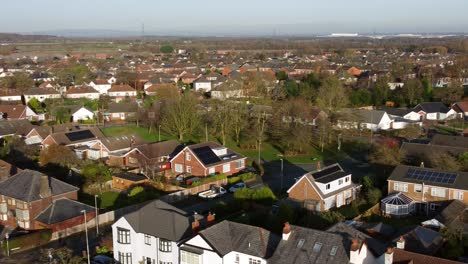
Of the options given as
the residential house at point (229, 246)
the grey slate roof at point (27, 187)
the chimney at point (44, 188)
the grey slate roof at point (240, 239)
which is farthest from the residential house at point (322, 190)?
the chimney at point (44, 188)

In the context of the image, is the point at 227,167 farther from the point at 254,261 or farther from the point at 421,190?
the point at 254,261

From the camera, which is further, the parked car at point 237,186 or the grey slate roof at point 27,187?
the parked car at point 237,186

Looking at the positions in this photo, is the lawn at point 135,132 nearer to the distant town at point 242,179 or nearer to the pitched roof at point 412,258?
the distant town at point 242,179

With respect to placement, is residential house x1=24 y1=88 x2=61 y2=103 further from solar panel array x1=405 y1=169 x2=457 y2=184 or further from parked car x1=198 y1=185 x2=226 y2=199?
solar panel array x1=405 y1=169 x2=457 y2=184

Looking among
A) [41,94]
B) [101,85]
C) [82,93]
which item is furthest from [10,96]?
[101,85]

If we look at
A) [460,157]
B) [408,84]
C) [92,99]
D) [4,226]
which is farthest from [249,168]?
[92,99]
